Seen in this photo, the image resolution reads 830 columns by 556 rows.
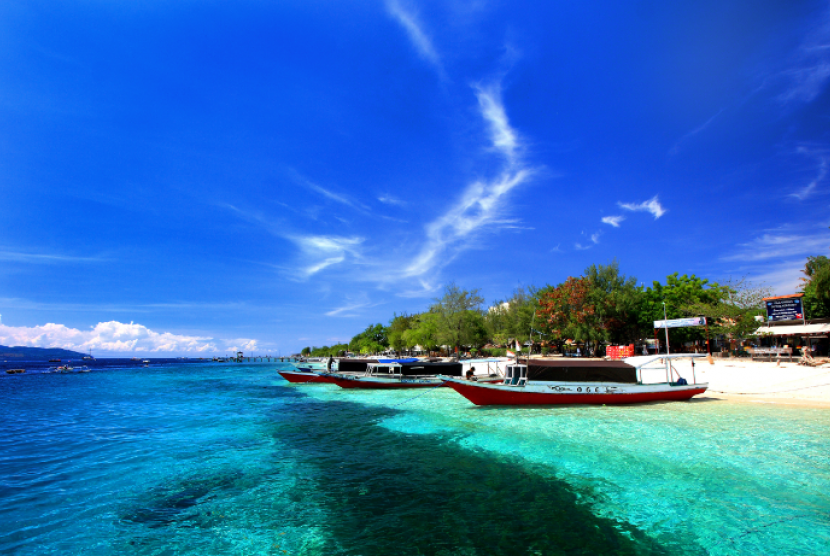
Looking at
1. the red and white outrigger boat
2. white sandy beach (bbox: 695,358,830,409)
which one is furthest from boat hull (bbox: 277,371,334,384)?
white sandy beach (bbox: 695,358,830,409)

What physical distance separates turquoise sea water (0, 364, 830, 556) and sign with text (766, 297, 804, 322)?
3971 cm

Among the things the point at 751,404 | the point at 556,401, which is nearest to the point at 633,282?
the point at 751,404

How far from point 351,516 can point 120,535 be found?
4860 millimetres

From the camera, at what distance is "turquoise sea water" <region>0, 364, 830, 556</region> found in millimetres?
7711

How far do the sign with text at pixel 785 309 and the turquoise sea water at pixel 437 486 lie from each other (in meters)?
39.7

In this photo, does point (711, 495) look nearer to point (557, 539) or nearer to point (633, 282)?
point (557, 539)

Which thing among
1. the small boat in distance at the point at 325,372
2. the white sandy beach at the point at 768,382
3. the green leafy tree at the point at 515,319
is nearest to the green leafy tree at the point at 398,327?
the green leafy tree at the point at 515,319

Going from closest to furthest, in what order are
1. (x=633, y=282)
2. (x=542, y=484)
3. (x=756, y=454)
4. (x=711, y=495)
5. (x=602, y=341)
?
1. (x=711, y=495)
2. (x=542, y=484)
3. (x=756, y=454)
4. (x=602, y=341)
5. (x=633, y=282)

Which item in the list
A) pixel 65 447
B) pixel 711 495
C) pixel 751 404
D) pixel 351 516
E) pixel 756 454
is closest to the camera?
pixel 351 516

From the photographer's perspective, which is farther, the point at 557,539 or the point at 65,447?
the point at 65,447

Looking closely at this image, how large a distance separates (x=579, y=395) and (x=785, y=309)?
46.3 m

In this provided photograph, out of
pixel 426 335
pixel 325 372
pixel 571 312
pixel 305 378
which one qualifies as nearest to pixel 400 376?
pixel 325 372

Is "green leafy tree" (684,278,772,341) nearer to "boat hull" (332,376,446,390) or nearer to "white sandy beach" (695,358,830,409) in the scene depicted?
"white sandy beach" (695,358,830,409)

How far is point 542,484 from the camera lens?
10.6m
